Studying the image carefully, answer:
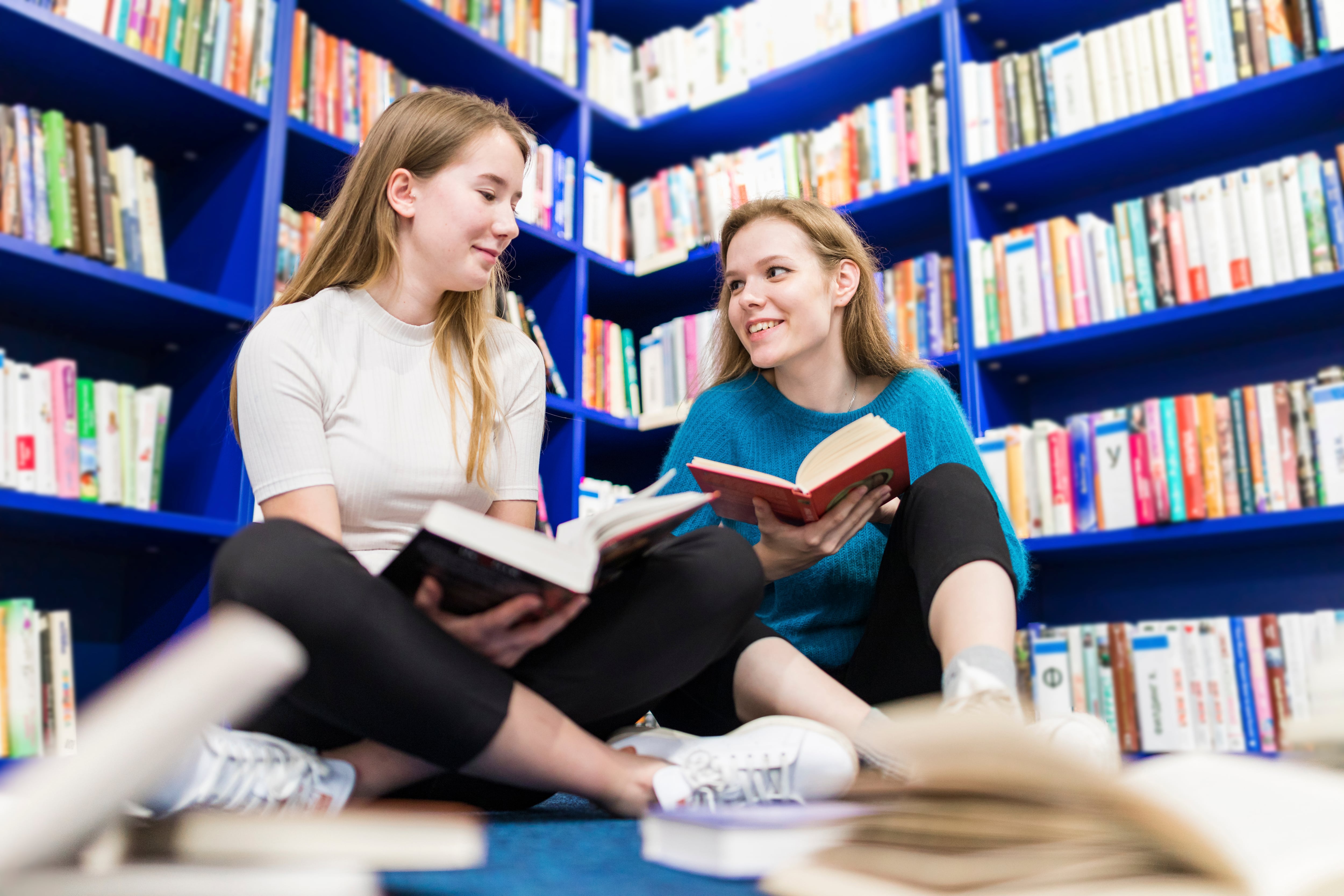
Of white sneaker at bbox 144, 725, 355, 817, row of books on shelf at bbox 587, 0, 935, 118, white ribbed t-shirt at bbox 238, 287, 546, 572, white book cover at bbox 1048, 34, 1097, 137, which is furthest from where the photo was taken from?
row of books on shelf at bbox 587, 0, 935, 118

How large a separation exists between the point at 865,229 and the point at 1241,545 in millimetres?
1098

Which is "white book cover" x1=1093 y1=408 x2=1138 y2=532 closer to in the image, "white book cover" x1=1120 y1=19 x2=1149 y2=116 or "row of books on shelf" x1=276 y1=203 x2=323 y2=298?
"white book cover" x1=1120 y1=19 x2=1149 y2=116

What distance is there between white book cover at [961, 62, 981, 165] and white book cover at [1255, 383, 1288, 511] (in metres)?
0.78

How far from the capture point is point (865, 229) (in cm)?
243

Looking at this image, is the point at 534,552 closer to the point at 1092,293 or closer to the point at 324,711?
the point at 324,711

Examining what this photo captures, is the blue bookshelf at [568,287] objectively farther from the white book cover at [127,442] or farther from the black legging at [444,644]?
the black legging at [444,644]

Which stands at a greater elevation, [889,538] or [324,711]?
[889,538]

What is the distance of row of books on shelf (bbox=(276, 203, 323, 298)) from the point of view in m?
1.88

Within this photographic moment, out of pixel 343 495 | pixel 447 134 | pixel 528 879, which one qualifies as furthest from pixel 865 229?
pixel 528 879

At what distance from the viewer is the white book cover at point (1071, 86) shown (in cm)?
205

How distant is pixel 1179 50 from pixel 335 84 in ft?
5.63

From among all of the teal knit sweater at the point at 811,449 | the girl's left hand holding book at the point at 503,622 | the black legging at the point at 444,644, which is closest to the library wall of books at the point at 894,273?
the teal knit sweater at the point at 811,449

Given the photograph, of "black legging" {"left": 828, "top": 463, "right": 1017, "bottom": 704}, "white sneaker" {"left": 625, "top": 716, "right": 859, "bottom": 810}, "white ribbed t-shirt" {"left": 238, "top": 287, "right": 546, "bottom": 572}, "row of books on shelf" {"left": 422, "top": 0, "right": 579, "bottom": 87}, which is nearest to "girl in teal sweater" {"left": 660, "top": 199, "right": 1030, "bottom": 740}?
"black legging" {"left": 828, "top": 463, "right": 1017, "bottom": 704}

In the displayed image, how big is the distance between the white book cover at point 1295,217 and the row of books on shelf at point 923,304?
2.06 ft
